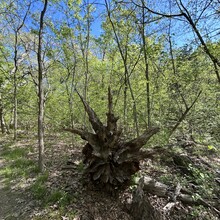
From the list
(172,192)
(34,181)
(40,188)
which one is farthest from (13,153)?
(172,192)

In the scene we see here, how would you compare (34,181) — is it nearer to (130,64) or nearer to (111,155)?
(111,155)

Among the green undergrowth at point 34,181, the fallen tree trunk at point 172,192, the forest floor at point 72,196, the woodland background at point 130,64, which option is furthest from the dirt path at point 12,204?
the fallen tree trunk at point 172,192

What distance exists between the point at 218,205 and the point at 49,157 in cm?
530

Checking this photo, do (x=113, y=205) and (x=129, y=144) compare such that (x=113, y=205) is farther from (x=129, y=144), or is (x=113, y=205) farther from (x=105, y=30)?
(x=105, y=30)

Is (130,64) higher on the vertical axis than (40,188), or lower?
higher

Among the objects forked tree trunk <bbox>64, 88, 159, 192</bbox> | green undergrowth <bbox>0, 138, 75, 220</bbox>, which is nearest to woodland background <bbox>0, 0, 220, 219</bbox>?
green undergrowth <bbox>0, 138, 75, 220</bbox>

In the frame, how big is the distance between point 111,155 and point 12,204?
92.9 inches

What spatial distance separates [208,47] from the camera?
Answer: 444 cm

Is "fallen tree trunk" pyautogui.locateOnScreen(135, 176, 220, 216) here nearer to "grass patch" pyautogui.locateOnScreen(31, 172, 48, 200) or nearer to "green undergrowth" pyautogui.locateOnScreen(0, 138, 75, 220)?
"green undergrowth" pyautogui.locateOnScreen(0, 138, 75, 220)

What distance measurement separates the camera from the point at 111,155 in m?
3.76

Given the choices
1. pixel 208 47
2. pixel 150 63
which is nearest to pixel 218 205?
pixel 208 47

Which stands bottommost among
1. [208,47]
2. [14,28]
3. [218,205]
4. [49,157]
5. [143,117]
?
[218,205]

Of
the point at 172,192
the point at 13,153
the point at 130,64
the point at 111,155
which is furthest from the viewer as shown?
the point at 130,64

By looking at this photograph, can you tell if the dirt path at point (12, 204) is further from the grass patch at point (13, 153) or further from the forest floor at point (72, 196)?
the grass patch at point (13, 153)
